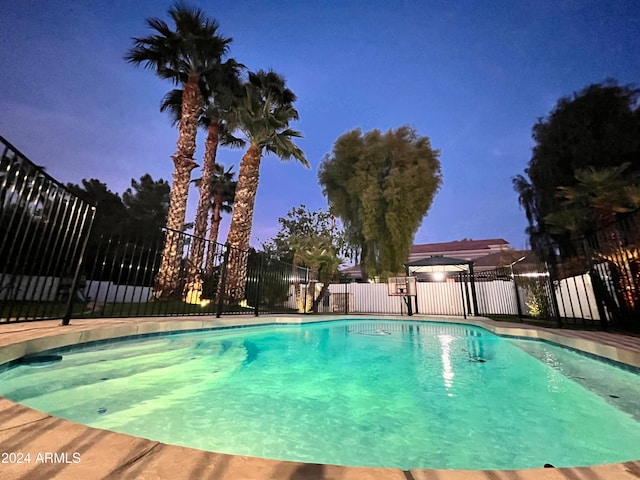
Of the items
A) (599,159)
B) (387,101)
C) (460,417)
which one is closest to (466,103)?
(387,101)

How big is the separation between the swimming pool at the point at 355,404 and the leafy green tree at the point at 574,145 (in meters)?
14.0

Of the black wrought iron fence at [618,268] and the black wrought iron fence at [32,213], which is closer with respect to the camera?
the black wrought iron fence at [32,213]

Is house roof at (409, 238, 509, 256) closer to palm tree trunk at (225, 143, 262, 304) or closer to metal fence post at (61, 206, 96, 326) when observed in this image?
palm tree trunk at (225, 143, 262, 304)

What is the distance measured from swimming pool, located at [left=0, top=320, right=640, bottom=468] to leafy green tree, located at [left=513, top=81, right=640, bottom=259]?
551 inches

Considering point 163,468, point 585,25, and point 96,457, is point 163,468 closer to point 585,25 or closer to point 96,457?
point 96,457

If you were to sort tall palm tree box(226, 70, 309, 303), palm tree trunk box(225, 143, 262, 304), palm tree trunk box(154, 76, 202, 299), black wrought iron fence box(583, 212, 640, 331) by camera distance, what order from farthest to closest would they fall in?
1. palm tree trunk box(225, 143, 262, 304)
2. tall palm tree box(226, 70, 309, 303)
3. palm tree trunk box(154, 76, 202, 299)
4. black wrought iron fence box(583, 212, 640, 331)

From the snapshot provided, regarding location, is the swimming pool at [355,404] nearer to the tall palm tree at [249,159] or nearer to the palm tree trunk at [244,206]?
the tall palm tree at [249,159]

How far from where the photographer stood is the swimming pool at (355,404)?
166cm

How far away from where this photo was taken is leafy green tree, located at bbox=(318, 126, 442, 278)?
18.8 m

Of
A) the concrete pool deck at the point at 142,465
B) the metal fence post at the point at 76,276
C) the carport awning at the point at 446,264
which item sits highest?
the carport awning at the point at 446,264

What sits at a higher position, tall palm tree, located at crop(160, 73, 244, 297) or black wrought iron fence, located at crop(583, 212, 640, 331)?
tall palm tree, located at crop(160, 73, 244, 297)

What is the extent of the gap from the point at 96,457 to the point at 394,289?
46.4 feet

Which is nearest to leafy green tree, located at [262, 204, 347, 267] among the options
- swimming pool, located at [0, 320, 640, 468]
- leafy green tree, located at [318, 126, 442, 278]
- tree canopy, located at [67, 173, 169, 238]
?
leafy green tree, located at [318, 126, 442, 278]

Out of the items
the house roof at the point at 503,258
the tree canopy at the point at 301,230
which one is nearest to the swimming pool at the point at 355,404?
the house roof at the point at 503,258
